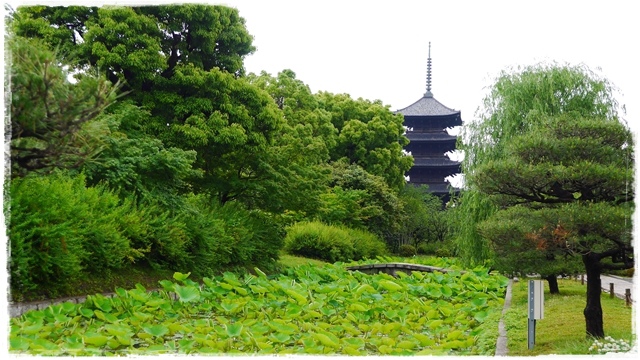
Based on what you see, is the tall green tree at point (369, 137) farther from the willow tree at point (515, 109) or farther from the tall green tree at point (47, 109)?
the tall green tree at point (47, 109)

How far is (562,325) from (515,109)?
5.17 metres

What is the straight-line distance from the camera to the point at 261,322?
20.6 feet

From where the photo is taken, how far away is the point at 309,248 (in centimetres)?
1745

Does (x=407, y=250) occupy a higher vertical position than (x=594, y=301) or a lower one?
lower

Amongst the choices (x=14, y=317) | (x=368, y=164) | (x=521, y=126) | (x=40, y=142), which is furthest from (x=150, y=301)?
(x=368, y=164)

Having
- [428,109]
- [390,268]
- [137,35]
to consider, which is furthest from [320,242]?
[428,109]

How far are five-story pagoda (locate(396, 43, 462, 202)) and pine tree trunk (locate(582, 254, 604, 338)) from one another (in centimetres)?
2628

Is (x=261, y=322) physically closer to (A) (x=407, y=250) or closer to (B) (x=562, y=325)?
(B) (x=562, y=325)

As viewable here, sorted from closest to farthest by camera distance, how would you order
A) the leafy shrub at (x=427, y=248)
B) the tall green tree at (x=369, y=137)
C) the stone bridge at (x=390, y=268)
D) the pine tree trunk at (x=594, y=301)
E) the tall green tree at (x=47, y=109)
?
the tall green tree at (x=47, y=109), the pine tree trunk at (x=594, y=301), the stone bridge at (x=390, y=268), the leafy shrub at (x=427, y=248), the tall green tree at (x=369, y=137)

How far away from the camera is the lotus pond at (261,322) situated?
5.17 m

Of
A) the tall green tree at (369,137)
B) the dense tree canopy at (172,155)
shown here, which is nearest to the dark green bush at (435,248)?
the tall green tree at (369,137)

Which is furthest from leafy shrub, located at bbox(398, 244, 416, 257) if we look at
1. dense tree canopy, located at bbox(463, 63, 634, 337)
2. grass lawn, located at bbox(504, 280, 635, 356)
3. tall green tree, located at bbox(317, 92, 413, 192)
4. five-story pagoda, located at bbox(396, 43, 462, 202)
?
dense tree canopy, located at bbox(463, 63, 634, 337)

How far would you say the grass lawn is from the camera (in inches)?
201

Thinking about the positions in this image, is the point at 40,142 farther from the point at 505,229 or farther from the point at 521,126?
the point at 521,126
